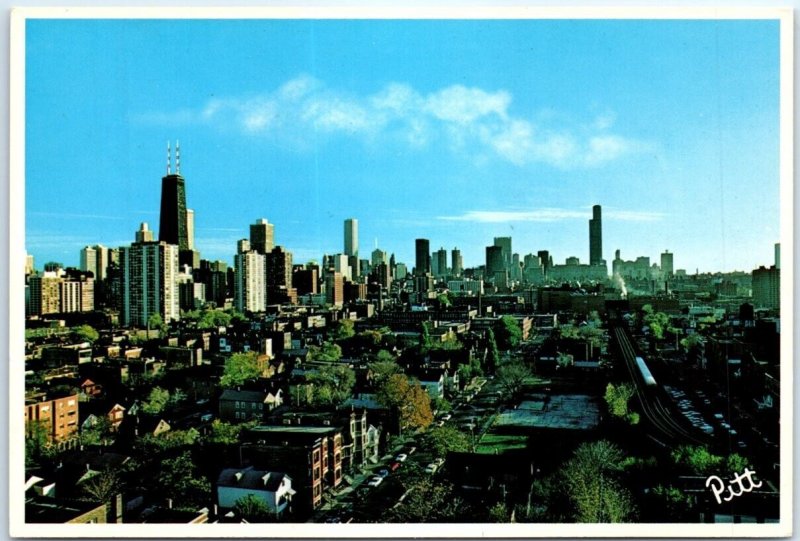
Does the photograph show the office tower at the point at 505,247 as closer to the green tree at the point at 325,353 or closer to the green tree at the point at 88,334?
the green tree at the point at 325,353

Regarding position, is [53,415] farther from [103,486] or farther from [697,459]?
[697,459]

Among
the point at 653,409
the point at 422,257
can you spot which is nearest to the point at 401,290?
the point at 422,257

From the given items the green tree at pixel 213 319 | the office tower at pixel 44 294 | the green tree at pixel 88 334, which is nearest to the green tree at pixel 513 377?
the green tree at pixel 213 319

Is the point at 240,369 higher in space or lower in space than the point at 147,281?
lower

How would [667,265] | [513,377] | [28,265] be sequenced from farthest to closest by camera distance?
[513,377] → [667,265] → [28,265]

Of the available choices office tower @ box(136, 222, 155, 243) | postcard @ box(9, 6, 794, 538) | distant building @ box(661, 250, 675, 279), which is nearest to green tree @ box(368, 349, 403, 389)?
postcard @ box(9, 6, 794, 538)

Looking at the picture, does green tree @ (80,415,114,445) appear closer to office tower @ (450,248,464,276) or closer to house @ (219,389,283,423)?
house @ (219,389,283,423)

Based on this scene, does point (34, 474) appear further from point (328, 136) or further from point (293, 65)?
point (293, 65)
